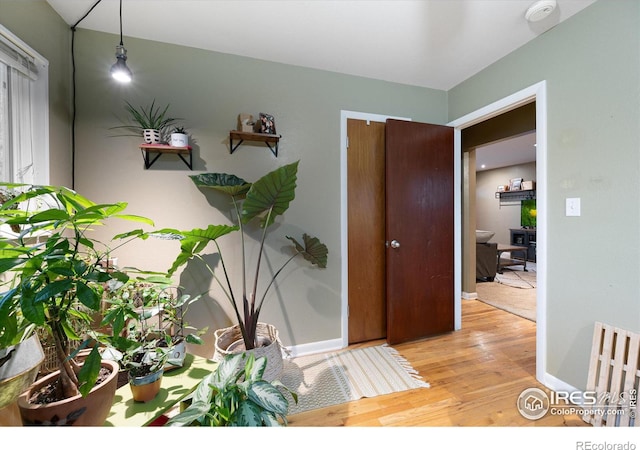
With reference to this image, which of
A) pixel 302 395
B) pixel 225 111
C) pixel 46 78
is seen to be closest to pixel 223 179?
pixel 225 111

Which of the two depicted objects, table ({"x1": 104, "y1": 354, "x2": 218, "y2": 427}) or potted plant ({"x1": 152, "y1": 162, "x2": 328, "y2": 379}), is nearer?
table ({"x1": 104, "y1": 354, "x2": 218, "y2": 427})

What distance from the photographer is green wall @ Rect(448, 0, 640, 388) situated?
142 centimetres

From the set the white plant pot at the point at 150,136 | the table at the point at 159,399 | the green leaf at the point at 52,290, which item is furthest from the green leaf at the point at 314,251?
the green leaf at the point at 52,290

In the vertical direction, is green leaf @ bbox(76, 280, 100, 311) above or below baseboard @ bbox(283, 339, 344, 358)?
above

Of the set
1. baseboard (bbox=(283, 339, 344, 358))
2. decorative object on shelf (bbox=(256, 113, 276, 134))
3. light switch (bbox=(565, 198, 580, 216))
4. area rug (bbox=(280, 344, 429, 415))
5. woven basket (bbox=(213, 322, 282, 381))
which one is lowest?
area rug (bbox=(280, 344, 429, 415))

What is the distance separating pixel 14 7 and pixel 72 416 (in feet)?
6.39

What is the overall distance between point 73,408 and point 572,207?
2493 mm

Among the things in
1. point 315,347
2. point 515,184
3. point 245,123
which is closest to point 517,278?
point 515,184

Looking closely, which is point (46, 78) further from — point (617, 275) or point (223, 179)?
point (617, 275)

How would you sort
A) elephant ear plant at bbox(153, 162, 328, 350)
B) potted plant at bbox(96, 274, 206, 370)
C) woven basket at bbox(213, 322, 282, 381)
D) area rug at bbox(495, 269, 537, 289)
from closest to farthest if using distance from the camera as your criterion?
potted plant at bbox(96, 274, 206, 370), elephant ear plant at bbox(153, 162, 328, 350), woven basket at bbox(213, 322, 282, 381), area rug at bbox(495, 269, 537, 289)

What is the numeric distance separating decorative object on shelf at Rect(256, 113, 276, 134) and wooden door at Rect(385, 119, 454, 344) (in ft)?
3.31

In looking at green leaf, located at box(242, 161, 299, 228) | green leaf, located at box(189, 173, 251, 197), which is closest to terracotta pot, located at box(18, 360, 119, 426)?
green leaf, located at box(242, 161, 299, 228)

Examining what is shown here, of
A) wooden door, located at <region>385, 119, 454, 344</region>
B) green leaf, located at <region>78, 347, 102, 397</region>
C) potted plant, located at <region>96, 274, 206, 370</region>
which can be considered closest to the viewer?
green leaf, located at <region>78, 347, 102, 397</region>

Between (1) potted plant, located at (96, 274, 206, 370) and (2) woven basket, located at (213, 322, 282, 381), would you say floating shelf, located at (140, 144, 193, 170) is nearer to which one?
(1) potted plant, located at (96, 274, 206, 370)
